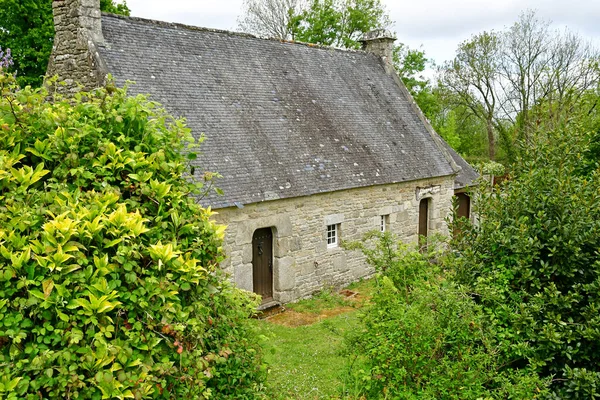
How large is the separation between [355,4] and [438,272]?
28200mm

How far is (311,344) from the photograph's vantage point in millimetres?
10703

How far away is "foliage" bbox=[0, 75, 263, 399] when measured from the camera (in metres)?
3.04

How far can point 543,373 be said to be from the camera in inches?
197

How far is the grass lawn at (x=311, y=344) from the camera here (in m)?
7.82

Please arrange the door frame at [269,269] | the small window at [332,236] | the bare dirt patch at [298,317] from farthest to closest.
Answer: the small window at [332,236] < the door frame at [269,269] < the bare dirt patch at [298,317]

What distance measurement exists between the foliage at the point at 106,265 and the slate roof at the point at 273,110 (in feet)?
22.4

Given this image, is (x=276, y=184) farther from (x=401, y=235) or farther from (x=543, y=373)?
(x=543, y=373)

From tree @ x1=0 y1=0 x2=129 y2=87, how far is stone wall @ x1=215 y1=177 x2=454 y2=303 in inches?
617

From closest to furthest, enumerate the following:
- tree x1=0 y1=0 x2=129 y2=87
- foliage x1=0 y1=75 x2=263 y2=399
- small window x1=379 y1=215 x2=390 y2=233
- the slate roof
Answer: foliage x1=0 y1=75 x2=263 y2=399, the slate roof, small window x1=379 y1=215 x2=390 y2=233, tree x1=0 y1=0 x2=129 y2=87

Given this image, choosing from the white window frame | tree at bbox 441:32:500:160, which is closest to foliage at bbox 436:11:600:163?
tree at bbox 441:32:500:160

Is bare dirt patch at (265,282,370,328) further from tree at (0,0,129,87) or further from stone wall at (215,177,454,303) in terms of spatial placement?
tree at (0,0,129,87)

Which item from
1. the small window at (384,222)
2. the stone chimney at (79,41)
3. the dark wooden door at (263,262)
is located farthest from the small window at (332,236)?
the stone chimney at (79,41)

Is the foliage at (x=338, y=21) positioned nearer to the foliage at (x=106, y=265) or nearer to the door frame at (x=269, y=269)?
the door frame at (x=269, y=269)

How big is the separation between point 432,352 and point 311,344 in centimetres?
607
